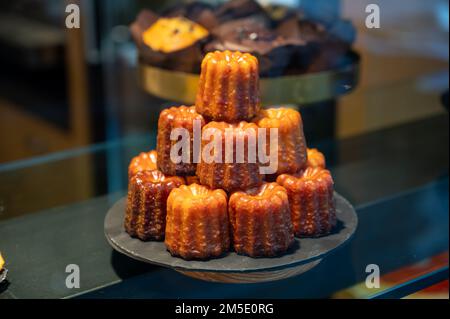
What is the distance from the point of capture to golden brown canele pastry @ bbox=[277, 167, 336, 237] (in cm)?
112

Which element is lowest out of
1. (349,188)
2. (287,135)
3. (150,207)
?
(349,188)

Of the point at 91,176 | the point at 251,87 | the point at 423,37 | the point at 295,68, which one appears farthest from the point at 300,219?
the point at 423,37

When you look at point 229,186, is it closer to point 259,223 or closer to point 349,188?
point 259,223

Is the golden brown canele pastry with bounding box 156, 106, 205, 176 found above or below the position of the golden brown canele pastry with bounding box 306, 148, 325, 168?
above

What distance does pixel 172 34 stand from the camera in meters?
1.51

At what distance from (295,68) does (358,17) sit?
1.15 ft

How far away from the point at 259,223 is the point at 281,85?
0.45 meters

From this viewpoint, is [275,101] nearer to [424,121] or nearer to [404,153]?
[404,153]

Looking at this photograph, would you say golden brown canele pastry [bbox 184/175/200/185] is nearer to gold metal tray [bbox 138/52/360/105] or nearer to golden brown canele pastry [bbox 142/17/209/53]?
gold metal tray [bbox 138/52/360/105]

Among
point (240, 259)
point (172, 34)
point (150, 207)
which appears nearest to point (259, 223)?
point (240, 259)

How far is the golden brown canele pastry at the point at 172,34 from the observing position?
1472 mm

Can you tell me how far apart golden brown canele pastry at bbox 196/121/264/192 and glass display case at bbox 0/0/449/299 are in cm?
18

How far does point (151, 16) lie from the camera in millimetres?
1631

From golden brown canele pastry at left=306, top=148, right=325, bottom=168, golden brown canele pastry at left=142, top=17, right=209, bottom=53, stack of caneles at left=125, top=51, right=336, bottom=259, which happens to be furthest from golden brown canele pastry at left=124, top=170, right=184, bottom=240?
golden brown canele pastry at left=142, top=17, right=209, bottom=53
